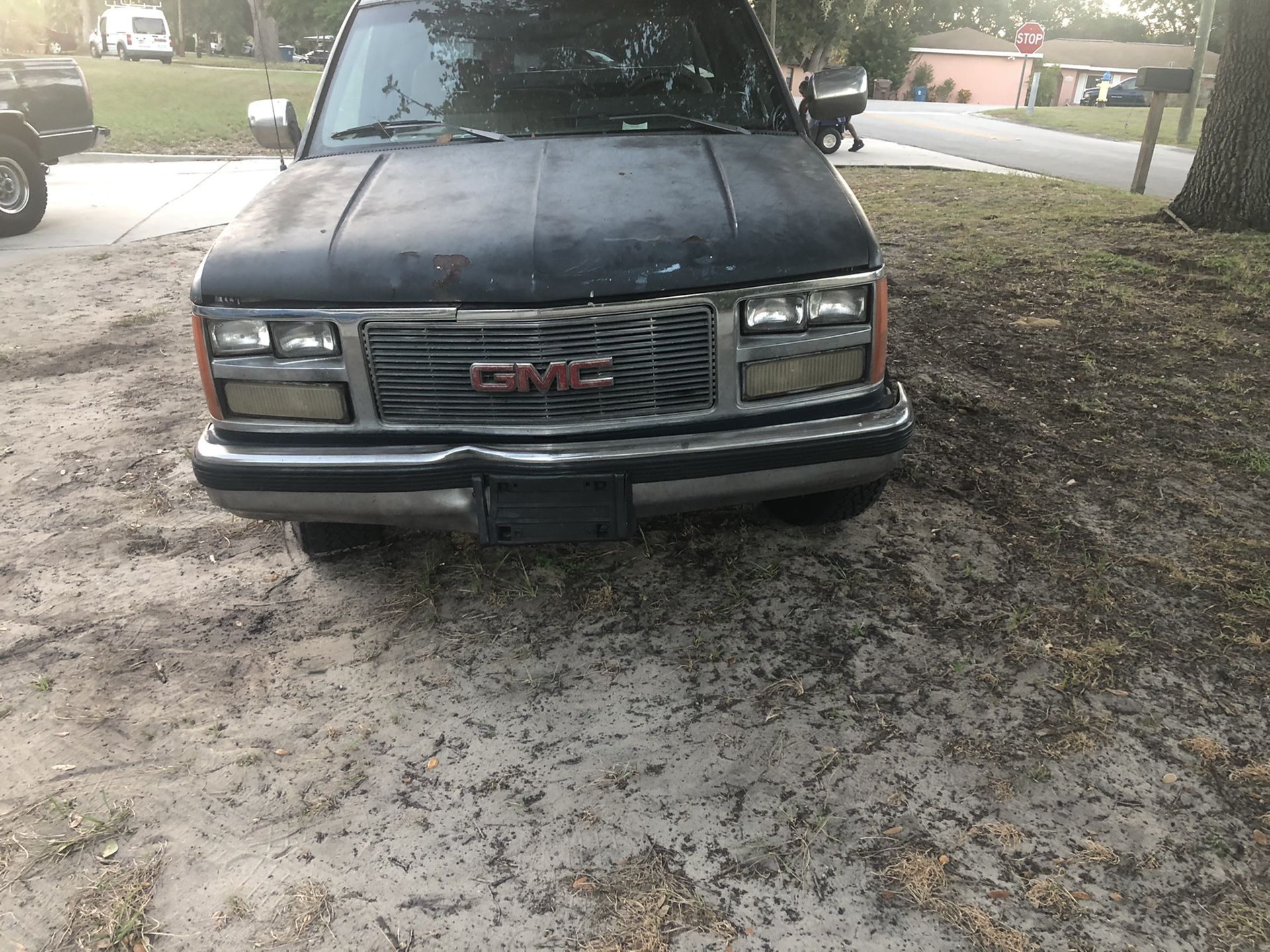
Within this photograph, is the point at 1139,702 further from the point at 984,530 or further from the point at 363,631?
the point at 363,631

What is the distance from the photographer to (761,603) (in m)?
2.96

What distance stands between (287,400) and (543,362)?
75 cm

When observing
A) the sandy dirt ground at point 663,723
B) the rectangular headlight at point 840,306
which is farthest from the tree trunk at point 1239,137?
the rectangular headlight at point 840,306

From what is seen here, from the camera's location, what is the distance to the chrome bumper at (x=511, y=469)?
247 cm

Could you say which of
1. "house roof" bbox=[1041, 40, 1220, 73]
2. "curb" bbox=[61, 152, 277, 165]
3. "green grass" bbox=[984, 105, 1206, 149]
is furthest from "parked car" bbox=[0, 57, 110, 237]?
"house roof" bbox=[1041, 40, 1220, 73]

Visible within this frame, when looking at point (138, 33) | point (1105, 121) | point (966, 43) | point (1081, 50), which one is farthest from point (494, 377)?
point (1081, 50)

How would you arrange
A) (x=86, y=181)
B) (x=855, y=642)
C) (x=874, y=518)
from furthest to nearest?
1. (x=86, y=181)
2. (x=874, y=518)
3. (x=855, y=642)

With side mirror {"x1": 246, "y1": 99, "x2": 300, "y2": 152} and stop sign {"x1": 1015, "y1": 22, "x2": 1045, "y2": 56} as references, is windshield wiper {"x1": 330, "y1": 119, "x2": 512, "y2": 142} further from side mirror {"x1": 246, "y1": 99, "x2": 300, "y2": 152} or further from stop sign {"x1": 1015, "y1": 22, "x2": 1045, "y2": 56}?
stop sign {"x1": 1015, "y1": 22, "x2": 1045, "y2": 56}

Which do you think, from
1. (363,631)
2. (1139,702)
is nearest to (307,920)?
(363,631)

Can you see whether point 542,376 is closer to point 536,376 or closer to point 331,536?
point 536,376

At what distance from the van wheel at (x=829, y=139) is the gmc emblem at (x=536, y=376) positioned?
13779 millimetres

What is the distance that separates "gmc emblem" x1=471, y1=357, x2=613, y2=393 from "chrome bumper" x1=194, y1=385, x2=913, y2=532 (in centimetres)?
17

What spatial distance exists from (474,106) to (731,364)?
5.32 feet

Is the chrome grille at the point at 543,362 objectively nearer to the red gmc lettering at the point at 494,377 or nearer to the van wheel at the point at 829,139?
the red gmc lettering at the point at 494,377
